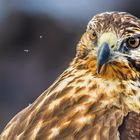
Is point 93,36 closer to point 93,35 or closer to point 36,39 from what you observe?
point 93,35

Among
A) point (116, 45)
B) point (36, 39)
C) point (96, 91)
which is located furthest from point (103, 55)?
point (36, 39)

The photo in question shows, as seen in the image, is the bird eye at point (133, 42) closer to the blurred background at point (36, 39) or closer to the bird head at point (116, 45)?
the bird head at point (116, 45)

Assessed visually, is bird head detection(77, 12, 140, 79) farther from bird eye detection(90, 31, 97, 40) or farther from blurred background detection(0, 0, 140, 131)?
blurred background detection(0, 0, 140, 131)

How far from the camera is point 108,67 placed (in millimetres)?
8602

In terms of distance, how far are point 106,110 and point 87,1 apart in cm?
1403

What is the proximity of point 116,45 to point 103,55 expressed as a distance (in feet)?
0.74

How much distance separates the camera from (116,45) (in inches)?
338

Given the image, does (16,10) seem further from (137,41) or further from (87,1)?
(137,41)

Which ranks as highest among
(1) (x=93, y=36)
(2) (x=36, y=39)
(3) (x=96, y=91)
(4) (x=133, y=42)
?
(1) (x=93, y=36)

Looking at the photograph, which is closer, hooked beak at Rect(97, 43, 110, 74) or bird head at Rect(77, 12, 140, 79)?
hooked beak at Rect(97, 43, 110, 74)

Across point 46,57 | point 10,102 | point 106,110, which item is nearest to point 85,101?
point 106,110

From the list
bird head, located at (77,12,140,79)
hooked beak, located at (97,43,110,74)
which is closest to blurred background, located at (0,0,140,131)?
bird head, located at (77,12,140,79)

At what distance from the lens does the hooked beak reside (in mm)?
8391

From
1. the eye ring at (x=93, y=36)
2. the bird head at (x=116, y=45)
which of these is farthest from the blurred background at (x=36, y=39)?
the bird head at (x=116, y=45)
